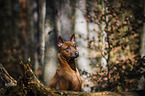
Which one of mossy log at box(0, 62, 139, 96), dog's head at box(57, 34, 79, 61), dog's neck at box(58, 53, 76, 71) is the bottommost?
mossy log at box(0, 62, 139, 96)

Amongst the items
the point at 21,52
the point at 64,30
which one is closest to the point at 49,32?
the point at 64,30

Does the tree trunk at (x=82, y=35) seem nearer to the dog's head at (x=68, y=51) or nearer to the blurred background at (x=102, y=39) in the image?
the blurred background at (x=102, y=39)

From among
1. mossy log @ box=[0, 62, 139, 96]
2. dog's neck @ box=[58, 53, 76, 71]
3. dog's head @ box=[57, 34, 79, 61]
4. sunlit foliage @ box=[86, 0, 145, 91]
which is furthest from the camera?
sunlit foliage @ box=[86, 0, 145, 91]

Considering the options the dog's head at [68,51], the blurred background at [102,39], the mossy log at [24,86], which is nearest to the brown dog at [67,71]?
the dog's head at [68,51]

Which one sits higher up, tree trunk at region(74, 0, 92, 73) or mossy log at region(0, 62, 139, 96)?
tree trunk at region(74, 0, 92, 73)

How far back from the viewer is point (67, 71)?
7.48 ft

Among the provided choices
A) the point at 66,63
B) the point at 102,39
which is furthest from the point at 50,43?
the point at 66,63

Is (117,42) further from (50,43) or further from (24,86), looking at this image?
(24,86)

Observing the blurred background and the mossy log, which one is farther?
the blurred background

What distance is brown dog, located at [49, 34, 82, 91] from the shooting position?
223 centimetres

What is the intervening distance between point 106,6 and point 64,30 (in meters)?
1.11

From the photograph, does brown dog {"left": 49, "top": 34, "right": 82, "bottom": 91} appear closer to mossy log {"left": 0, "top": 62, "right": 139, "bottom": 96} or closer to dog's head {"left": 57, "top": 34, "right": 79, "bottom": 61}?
dog's head {"left": 57, "top": 34, "right": 79, "bottom": 61}

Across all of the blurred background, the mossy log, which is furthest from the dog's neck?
the blurred background

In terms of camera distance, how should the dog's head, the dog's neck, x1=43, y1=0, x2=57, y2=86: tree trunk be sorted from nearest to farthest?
the dog's head < the dog's neck < x1=43, y1=0, x2=57, y2=86: tree trunk
